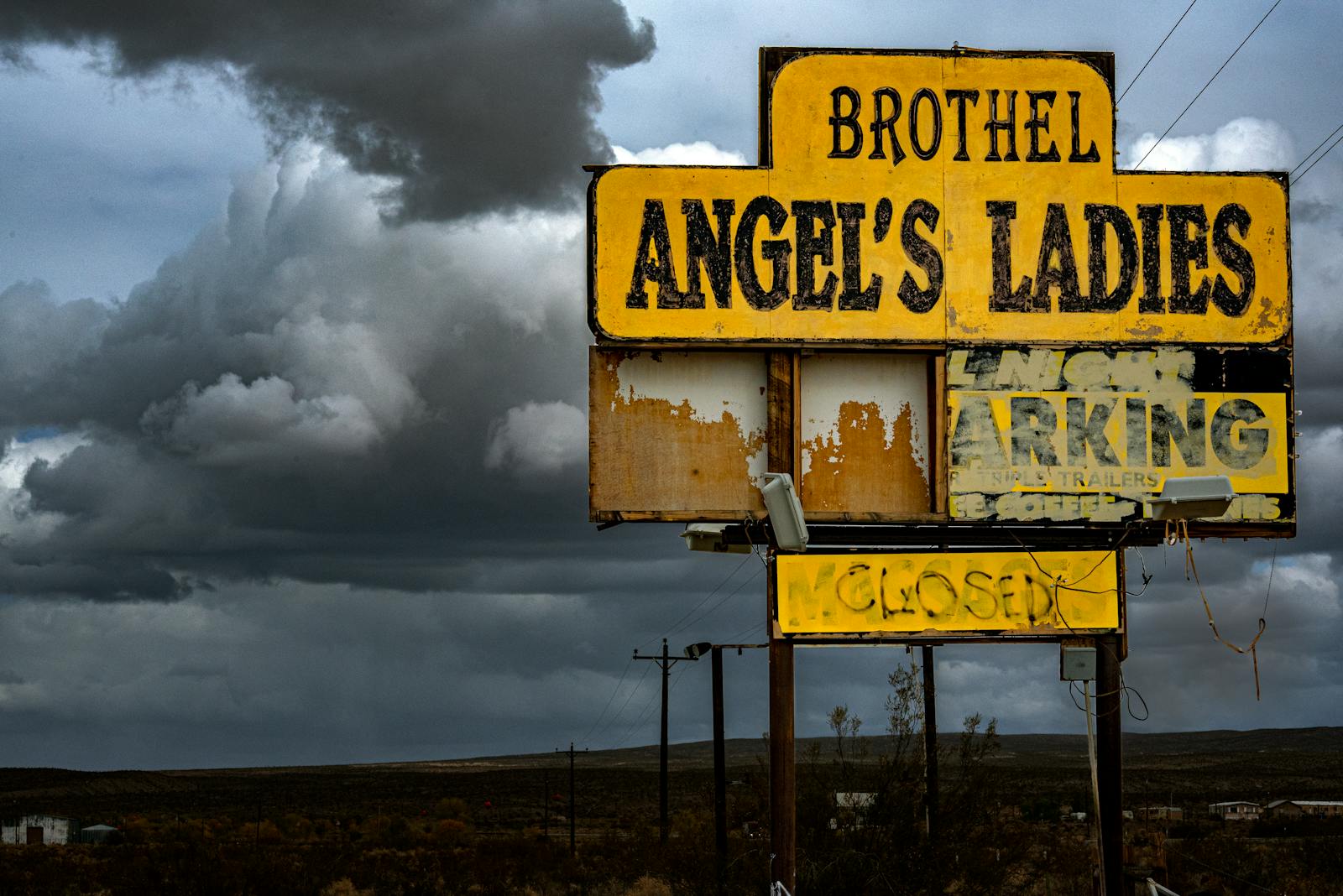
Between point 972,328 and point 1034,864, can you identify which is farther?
point 1034,864

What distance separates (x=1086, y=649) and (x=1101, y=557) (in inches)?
38.0

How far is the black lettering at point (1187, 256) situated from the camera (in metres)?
14.8

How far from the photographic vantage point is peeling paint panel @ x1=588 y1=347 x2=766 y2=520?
47.7 ft

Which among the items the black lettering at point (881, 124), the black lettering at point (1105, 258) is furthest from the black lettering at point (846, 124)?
the black lettering at point (1105, 258)

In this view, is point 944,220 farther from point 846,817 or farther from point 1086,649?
point 846,817

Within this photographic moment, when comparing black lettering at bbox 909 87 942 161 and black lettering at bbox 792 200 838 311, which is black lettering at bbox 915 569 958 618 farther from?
black lettering at bbox 909 87 942 161

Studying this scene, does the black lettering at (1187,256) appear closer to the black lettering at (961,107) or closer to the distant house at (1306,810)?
the black lettering at (961,107)

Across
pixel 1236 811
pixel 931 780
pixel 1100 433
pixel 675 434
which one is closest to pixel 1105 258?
pixel 1100 433

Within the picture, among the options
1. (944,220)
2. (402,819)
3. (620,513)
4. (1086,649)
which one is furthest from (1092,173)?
(402,819)

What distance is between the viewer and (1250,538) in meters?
14.9

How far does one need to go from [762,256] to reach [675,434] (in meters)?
2.06

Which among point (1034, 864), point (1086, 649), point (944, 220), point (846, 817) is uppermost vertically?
point (944, 220)

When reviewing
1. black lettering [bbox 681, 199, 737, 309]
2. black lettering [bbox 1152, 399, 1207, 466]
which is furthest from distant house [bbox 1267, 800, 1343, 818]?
black lettering [bbox 681, 199, 737, 309]

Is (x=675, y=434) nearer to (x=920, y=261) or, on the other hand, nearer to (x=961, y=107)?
(x=920, y=261)
